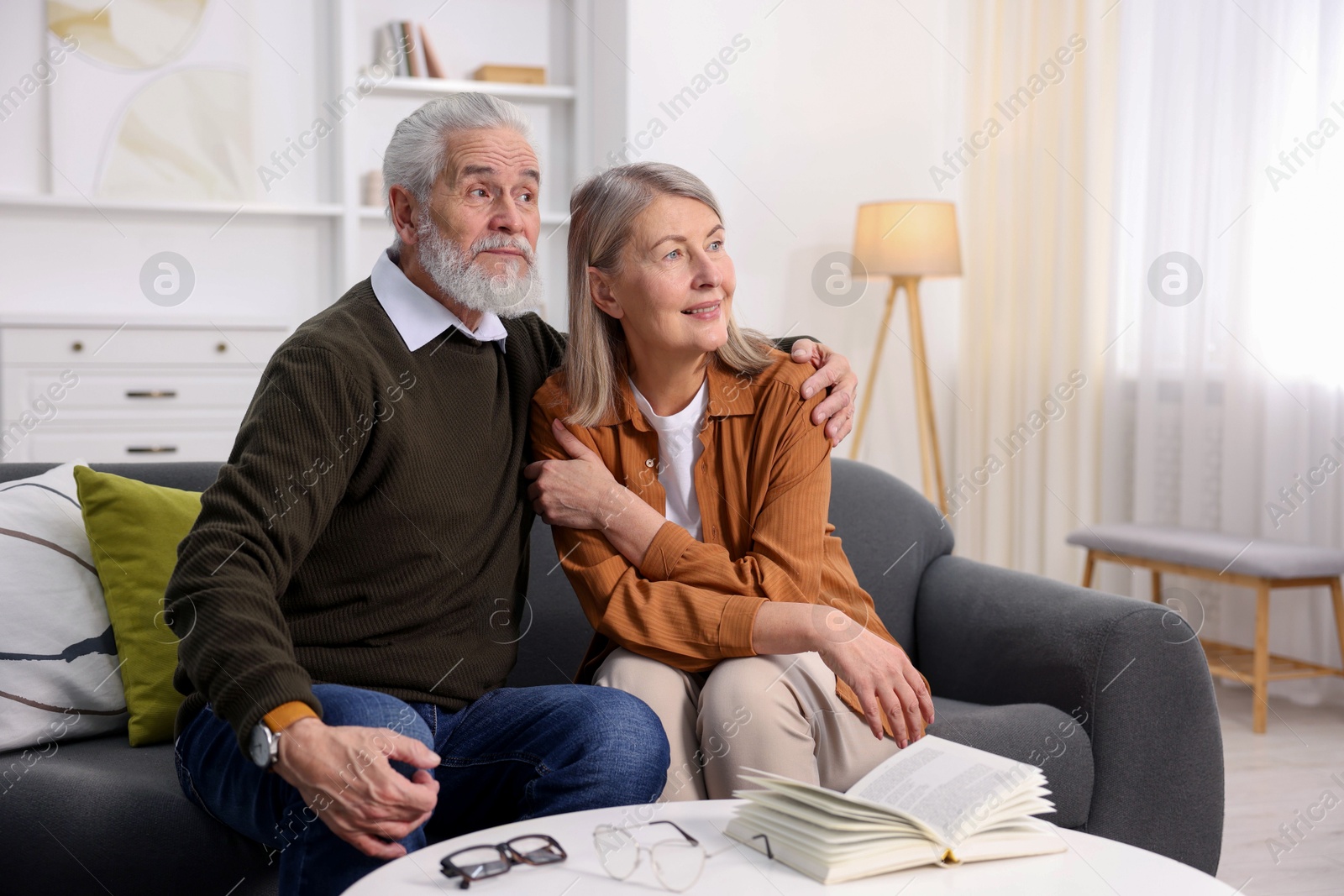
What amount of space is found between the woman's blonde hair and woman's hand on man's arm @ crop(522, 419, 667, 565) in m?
0.09

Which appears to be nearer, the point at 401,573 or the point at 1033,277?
the point at 401,573

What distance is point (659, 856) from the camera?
1.09 metres

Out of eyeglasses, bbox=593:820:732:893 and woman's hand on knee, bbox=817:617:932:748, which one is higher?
woman's hand on knee, bbox=817:617:932:748

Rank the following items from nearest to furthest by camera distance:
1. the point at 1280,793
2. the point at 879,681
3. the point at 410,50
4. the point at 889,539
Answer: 1. the point at 879,681
2. the point at 889,539
3. the point at 1280,793
4. the point at 410,50

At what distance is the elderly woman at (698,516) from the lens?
150 centimetres

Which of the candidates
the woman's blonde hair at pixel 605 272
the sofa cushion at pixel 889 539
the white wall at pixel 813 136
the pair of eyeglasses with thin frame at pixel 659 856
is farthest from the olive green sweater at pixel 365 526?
the white wall at pixel 813 136

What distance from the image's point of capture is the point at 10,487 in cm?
181

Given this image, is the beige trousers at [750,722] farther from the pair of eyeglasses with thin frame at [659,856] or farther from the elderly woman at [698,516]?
the pair of eyeglasses with thin frame at [659,856]

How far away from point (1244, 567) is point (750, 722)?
2.24 metres

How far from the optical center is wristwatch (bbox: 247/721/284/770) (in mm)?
1160

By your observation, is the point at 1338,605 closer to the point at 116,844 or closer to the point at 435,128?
the point at 435,128

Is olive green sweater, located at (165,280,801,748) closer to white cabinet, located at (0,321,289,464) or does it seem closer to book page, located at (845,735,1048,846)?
book page, located at (845,735,1048,846)

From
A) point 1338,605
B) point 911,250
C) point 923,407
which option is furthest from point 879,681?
point 923,407

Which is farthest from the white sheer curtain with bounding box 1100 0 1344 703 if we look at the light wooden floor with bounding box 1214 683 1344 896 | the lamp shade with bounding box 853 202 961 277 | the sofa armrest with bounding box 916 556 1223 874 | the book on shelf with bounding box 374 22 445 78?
→ the book on shelf with bounding box 374 22 445 78
